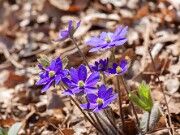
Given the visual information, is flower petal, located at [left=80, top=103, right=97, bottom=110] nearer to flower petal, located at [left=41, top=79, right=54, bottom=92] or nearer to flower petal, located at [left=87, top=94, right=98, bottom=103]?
flower petal, located at [left=87, top=94, right=98, bottom=103]

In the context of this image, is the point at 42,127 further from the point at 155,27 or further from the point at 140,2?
the point at 140,2

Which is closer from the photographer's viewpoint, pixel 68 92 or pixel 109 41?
pixel 68 92

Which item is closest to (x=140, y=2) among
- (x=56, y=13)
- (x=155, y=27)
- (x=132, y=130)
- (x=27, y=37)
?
(x=155, y=27)

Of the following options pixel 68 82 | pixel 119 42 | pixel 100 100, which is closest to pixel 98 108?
pixel 100 100

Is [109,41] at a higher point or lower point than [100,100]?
higher

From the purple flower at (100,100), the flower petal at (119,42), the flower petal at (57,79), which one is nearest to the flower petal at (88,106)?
the purple flower at (100,100)

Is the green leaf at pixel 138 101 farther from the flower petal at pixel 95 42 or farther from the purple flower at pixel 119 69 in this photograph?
the flower petal at pixel 95 42

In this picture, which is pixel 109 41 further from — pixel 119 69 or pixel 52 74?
pixel 52 74

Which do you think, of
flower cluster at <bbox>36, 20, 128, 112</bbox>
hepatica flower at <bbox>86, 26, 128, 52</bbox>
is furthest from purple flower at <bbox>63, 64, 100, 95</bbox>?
hepatica flower at <bbox>86, 26, 128, 52</bbox>
